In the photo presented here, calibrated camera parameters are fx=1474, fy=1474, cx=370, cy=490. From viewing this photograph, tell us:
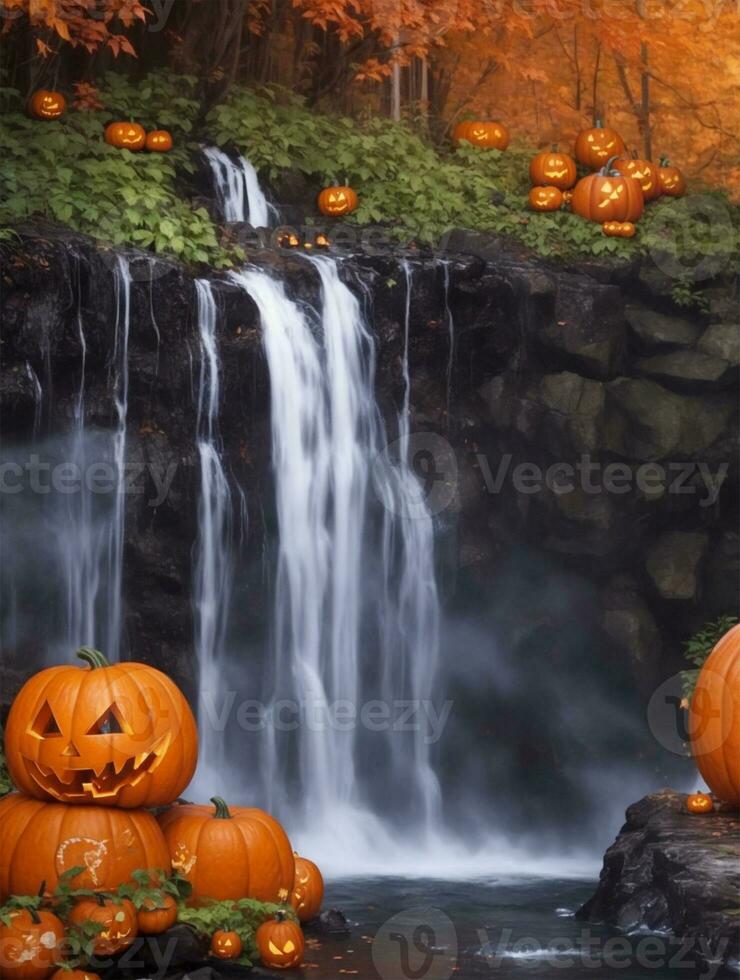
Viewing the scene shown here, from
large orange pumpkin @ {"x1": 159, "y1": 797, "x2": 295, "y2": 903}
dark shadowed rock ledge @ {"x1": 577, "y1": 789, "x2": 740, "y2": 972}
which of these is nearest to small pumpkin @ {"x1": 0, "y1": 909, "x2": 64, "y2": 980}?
large orange pumpkin @ {"x1": 159, "y1": 797, "x2": 295, "y2": 903}

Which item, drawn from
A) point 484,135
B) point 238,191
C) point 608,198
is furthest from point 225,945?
point 484,135

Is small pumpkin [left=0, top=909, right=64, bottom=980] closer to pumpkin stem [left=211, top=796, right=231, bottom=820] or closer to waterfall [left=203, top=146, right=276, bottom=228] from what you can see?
pumpkin stem [left=211, top=796, right=231, bottom=820]

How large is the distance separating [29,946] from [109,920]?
1.08ft

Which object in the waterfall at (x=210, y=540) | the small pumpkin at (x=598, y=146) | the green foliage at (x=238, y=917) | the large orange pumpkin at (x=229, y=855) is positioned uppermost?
the small pumpkin at (x=598, y=146)

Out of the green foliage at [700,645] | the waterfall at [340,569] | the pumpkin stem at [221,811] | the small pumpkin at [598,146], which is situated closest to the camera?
the pumpkin stem at [221,811]

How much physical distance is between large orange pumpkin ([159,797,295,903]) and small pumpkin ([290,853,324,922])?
0.72 feet

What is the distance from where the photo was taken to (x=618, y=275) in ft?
36.9

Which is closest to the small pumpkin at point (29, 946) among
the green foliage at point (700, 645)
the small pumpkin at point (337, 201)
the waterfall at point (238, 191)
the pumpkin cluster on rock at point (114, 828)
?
the pumpkin cluster on rock at point (114, 828)

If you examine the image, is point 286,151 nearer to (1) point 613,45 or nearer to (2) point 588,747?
(1) point 613,45

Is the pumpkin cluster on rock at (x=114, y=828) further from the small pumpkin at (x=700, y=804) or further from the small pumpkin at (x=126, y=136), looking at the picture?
the small pumpkin at (x=126, y=136)

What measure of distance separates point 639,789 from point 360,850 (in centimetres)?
249

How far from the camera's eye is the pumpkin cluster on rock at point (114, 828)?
6.12 meters

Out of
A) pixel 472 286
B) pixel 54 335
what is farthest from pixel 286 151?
pixel 54 335

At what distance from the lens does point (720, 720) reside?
7.21 meters
